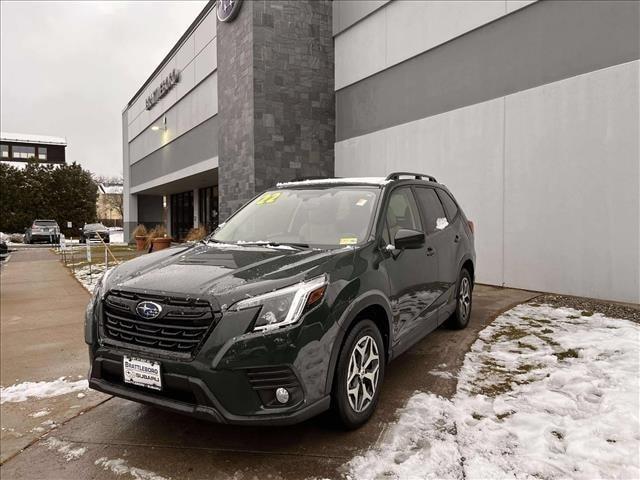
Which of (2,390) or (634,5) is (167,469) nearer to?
(2,390)

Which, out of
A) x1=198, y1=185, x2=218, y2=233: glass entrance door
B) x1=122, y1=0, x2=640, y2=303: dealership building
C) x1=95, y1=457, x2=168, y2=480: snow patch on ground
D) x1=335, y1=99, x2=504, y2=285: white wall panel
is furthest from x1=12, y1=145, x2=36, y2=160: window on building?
x1=95, y1=457, x2=168, y2=480: snow patch on ground

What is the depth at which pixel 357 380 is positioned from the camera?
3027mm

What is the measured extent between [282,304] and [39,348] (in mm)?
4573

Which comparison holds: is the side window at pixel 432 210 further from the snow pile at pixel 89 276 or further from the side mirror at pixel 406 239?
the snow pile at pixel 89 276

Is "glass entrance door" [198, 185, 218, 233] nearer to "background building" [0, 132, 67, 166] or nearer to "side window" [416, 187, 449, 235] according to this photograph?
"side window" [416, 187, 449, 235]

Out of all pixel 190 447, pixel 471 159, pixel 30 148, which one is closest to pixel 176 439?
pixel 190 447

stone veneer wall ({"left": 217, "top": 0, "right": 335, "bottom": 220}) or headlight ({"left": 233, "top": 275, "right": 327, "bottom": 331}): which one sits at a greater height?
stone veneer wall ({"left": 217, "top": 0, "right": 335, "bottom": 220})

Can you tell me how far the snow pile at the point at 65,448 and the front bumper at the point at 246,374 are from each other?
2.79ft

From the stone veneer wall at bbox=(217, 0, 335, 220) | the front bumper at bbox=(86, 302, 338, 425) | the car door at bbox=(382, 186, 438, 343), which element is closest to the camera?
the front bumper at bbox=(86, 302, 338, 425)

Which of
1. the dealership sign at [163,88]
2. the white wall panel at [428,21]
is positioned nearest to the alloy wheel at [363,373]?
the white wall panel at [428,21]

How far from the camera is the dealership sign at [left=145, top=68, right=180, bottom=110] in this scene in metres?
22.1

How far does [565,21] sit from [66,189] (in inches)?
1915

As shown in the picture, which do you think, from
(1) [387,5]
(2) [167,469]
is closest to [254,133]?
(1) [387,5]

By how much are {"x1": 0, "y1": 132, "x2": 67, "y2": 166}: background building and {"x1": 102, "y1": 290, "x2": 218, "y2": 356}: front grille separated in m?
70.6
